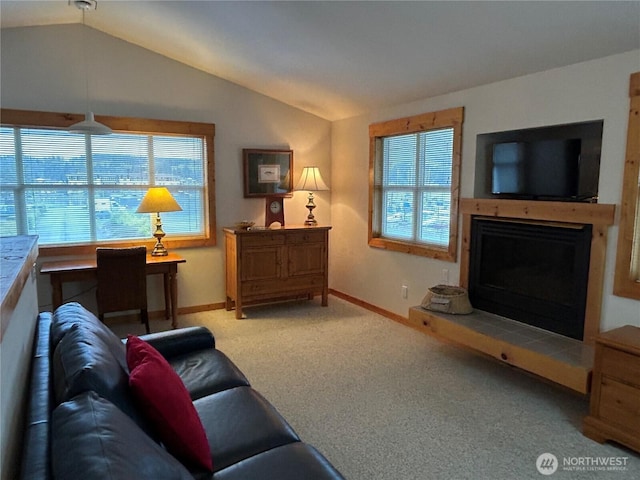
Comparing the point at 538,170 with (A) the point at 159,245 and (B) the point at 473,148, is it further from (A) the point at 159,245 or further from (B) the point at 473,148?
(A) the point at 159,245

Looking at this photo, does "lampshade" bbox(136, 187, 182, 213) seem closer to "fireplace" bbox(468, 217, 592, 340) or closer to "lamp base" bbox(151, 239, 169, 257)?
"lamp base" bbox(151, 239, 169, 257)

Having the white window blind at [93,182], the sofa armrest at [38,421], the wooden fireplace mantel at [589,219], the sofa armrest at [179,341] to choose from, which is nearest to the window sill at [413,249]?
the wooden fireplace mantel at [589,219]

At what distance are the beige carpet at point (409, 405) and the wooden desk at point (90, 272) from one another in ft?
1.72

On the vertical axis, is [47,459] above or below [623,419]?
above

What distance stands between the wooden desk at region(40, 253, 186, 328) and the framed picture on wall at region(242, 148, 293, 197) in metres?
1.20

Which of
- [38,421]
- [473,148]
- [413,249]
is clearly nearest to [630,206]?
[473,148]

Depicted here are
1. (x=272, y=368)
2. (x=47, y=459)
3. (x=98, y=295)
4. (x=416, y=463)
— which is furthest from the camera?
(x=98, y=295)

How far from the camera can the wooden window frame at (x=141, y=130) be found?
3914 mm

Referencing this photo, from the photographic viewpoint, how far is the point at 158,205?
4.25 metres

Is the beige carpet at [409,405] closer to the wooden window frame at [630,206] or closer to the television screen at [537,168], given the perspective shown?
the wooden window frame at [630,206]

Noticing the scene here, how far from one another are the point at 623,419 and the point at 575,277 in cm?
99

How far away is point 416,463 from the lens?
7.30 feet

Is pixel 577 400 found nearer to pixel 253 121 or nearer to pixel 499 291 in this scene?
pixel 499 291

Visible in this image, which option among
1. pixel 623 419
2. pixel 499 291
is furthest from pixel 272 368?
pixel 623 419
